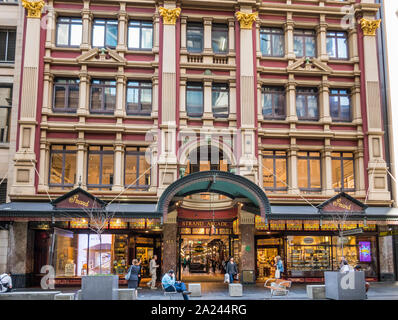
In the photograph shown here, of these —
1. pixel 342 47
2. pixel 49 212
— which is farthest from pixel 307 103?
pixel 49 212

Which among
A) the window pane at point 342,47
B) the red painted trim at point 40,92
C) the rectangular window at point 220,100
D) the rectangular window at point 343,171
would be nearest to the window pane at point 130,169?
the red painted trim at point 40,92

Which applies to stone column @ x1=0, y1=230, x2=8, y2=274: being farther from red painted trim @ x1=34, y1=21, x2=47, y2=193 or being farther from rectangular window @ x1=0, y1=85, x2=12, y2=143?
rectangular window @ x1=0, y1=85, x2=12, y2=143

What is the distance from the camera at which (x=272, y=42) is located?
27.2m

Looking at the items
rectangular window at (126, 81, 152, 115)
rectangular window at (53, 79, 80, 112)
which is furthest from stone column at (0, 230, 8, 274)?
rectangular window at (126, 81, 152, 115)

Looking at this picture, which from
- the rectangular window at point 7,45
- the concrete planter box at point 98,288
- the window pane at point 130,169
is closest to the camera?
the concrete planter box at point 98,288

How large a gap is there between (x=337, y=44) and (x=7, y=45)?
19896 mm

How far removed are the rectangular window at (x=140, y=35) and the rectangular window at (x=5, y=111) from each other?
7.46 m

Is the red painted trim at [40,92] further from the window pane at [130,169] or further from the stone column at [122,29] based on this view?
the window pane at [130,169]

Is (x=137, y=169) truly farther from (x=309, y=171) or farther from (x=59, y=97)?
(x=309, y=171)

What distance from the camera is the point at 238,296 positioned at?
750 inches

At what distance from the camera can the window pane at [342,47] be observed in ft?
90.8

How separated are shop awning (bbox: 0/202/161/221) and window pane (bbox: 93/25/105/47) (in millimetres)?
9848
